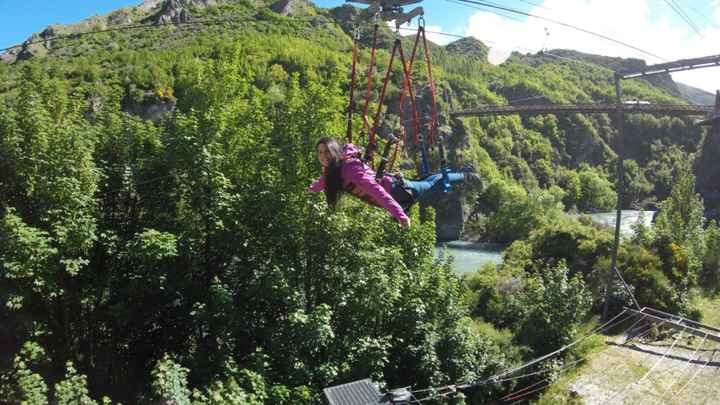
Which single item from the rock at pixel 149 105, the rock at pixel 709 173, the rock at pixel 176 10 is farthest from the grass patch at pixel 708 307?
the rock at pixel 176 10

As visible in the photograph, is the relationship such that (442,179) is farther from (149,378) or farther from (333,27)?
(333,27)

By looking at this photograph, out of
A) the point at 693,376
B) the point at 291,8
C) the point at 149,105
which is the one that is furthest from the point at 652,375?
the point at 291,8

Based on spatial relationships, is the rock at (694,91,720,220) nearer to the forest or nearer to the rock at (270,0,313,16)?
the forest

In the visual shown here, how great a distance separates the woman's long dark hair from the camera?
198 inches

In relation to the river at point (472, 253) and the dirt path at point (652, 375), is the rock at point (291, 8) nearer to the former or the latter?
the river at point (472, 253)

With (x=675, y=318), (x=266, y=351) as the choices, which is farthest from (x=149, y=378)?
(x=675, y=318)

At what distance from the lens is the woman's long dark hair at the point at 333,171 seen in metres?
5.02

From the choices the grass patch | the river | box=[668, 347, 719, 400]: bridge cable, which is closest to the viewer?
box=[668, 347, 719, 400]: bridge cable

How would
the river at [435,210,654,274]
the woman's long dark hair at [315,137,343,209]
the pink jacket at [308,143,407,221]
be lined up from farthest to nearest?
1. the river at [435,210,654,274]
2. the woman's long dark hair at [315,137,343,209]
3. the pink jacket at [308,143,407,221]

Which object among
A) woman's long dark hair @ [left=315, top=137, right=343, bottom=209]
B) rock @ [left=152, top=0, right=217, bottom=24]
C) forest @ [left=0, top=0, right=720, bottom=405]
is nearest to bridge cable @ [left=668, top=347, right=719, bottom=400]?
forest @ [left=0, top=0, right=720, bottom=405]

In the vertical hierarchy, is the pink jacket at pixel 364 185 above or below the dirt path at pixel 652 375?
above

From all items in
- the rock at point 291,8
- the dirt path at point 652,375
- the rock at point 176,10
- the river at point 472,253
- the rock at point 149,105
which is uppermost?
the rock at point 291,8

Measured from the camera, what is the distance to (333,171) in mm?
5141

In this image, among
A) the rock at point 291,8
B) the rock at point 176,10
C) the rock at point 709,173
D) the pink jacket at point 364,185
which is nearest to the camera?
the pink jacket at point 364,185
